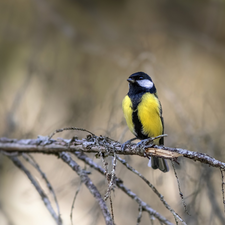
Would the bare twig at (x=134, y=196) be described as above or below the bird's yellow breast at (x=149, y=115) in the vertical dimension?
below

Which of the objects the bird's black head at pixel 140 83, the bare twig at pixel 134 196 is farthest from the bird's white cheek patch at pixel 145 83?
the bare twig at pixel 134 196

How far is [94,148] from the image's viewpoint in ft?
5.82

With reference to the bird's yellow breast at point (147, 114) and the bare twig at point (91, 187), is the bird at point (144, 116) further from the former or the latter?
the bare twig at point (91, 187)

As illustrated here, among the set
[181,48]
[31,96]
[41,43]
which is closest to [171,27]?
[181,48]

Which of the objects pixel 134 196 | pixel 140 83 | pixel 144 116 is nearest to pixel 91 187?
pixel 134 196

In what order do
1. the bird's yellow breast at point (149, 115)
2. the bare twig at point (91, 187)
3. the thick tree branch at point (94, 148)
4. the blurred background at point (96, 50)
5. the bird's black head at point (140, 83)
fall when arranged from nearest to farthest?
the thick tree branch at point (94, 148) → the bare twig at point (91, 187) → the bird's yellow breast at point (149, 115) → the bird's black head at point (140, 83) → the blurred background at point (96, 50)

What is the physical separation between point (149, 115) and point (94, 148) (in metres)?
0.70

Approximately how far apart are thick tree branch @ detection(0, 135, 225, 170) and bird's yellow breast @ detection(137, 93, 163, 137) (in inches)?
21.6

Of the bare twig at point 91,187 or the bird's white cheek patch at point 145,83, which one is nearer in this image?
the bare twig at point 91,187

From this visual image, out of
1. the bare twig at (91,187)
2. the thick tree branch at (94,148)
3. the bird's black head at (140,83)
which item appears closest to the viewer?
the thick tree branch at (94,148)

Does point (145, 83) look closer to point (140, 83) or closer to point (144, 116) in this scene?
point (140, 83)

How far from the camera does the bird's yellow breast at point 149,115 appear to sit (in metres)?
2.27

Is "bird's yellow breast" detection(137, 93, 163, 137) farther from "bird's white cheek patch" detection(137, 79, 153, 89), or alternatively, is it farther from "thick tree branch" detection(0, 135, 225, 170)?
"thick tree branch" detection(0, 135, 225, 170)

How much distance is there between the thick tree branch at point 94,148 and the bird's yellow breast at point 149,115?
0.55m
